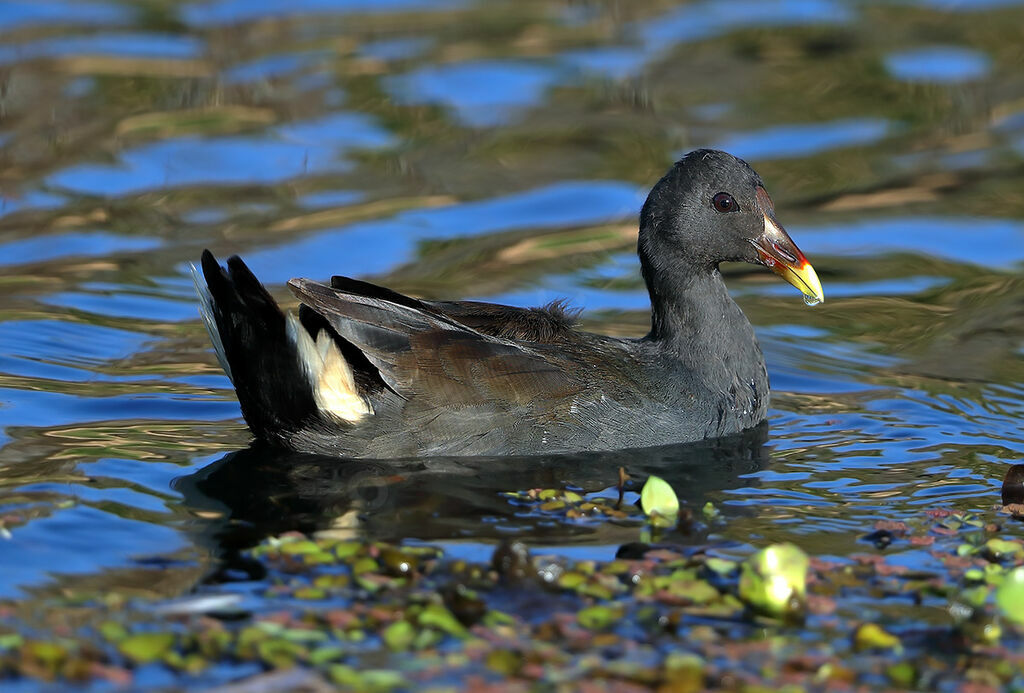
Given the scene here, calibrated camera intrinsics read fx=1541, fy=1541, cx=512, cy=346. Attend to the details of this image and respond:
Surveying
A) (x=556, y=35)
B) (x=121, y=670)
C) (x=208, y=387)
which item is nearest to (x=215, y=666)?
(x=121, y=670)

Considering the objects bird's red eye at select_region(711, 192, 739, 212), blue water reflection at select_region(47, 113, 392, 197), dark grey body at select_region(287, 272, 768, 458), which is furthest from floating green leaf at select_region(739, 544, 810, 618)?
blue water reflection at select_region(47, 113, 392, 197)

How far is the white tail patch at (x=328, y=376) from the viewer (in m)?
5.59

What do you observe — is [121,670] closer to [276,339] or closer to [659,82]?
[276,339]

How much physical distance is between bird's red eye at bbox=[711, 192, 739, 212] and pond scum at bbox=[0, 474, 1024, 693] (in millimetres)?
2009

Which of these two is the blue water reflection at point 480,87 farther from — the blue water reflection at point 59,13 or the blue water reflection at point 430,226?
the blue water reflection at point 59,13

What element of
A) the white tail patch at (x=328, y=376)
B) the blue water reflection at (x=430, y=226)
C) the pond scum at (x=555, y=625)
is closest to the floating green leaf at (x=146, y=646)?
the pond scum at (x=555, y=625)

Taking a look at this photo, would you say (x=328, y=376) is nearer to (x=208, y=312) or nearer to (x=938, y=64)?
(x=208, y=312)

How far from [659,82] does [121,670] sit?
8.73m

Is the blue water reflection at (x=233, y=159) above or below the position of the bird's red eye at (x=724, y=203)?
above

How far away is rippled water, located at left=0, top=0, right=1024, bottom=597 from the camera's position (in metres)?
5.59

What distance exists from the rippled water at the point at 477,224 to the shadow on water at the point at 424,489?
0.06ft

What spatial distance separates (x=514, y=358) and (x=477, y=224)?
12.4 feet

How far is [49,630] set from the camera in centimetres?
425

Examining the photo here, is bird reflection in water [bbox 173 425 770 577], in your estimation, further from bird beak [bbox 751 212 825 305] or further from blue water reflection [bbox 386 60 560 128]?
blue water reflection [bbox 386 60 560 128]
